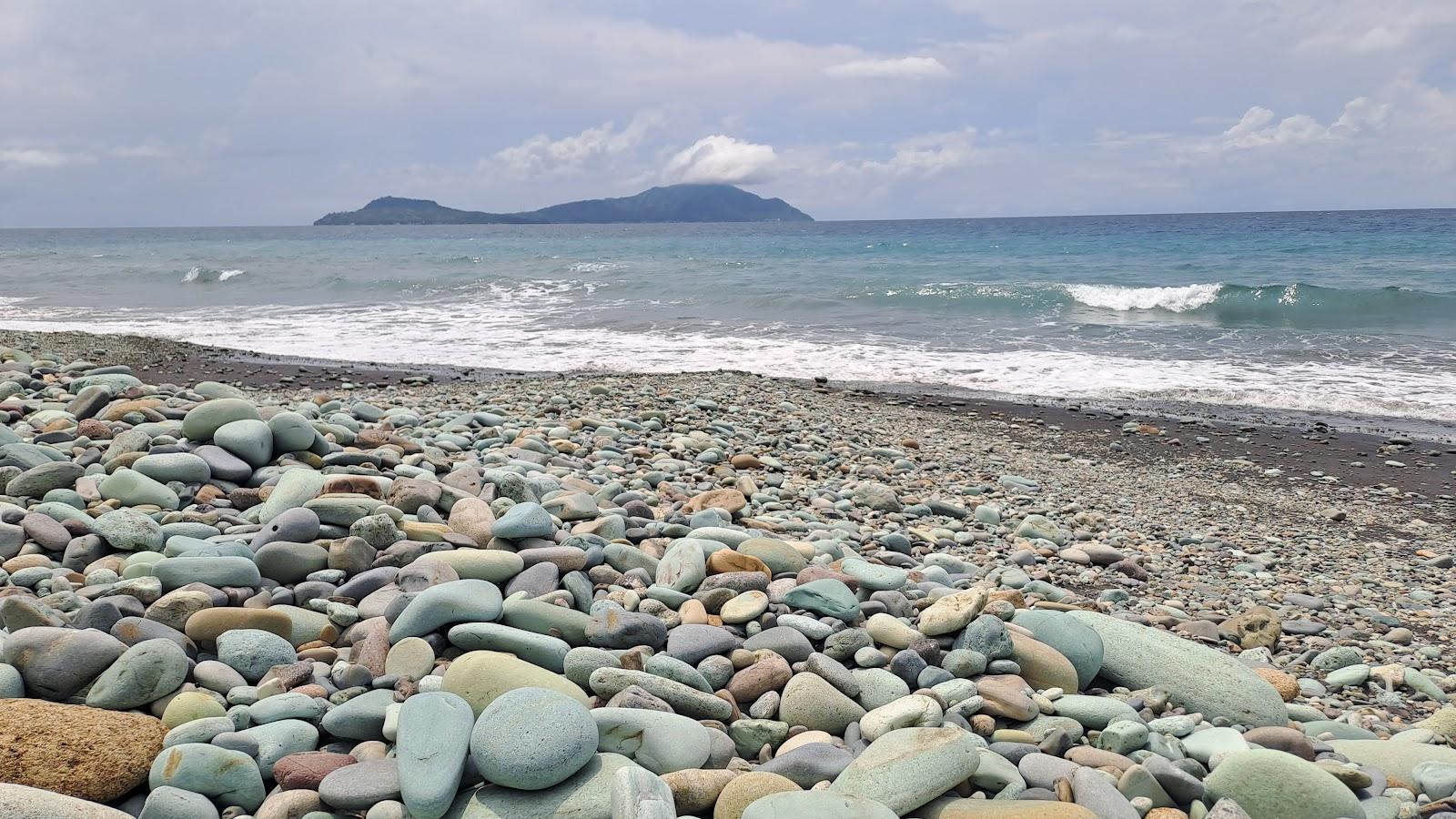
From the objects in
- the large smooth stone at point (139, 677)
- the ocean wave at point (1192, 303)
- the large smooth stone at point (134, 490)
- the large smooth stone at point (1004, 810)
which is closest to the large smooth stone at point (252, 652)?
the large smooth stone at point (139, 677)

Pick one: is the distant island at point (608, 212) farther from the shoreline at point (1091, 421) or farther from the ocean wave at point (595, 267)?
the shoreline at point (1091, 421)

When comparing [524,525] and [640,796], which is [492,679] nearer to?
[640,796]

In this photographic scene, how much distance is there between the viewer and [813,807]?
200 cm

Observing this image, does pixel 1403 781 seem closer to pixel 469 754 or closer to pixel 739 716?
pixel 739 716

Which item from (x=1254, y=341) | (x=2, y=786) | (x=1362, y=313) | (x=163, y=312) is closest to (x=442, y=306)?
(x=163, y=312)

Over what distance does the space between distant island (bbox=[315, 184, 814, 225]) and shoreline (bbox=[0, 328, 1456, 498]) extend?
130973mm

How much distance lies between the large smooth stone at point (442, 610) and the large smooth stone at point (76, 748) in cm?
66

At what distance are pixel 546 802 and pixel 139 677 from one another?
1.12 m

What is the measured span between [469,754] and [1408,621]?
4227 millimetres

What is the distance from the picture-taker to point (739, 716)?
2562mm

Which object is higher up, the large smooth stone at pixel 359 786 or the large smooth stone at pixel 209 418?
the large smooth stone at pixel 209 418

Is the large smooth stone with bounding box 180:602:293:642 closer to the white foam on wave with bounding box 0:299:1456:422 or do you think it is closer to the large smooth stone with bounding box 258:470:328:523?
the large smooth stone with bounding box 258:470:328:523

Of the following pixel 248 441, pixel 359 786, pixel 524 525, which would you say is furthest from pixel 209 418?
pixel 359 786

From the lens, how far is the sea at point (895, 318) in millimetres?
11117
